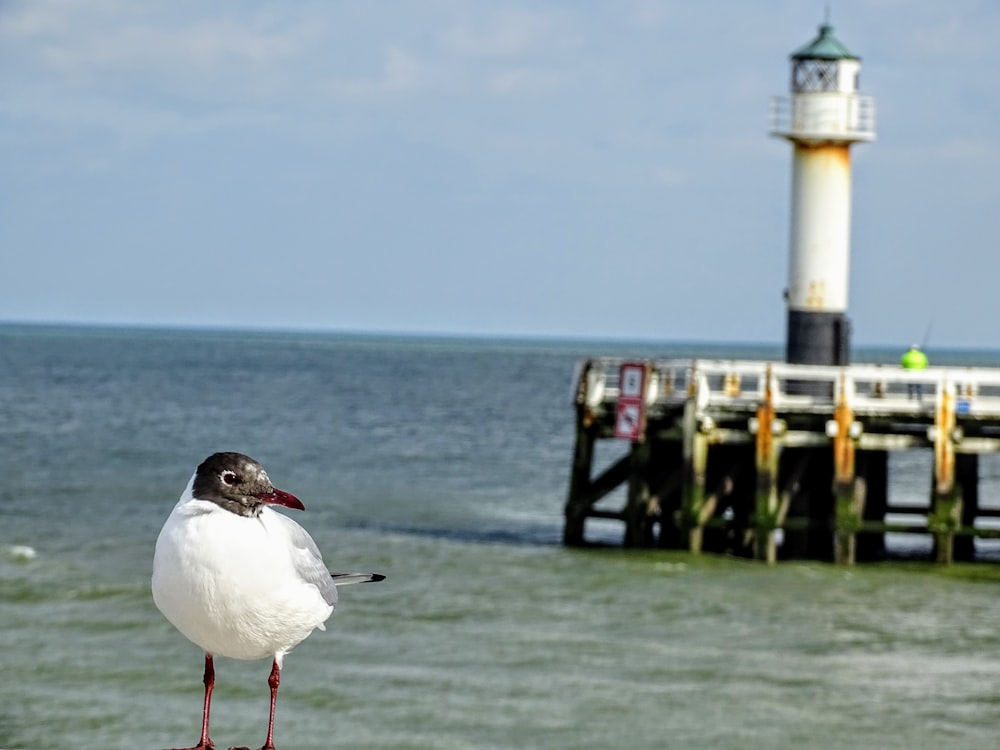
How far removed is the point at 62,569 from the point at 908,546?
11814 millimetres

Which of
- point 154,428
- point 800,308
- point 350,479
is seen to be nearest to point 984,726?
point 800,308

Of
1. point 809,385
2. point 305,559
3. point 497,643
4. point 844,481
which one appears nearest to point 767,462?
point 844,481

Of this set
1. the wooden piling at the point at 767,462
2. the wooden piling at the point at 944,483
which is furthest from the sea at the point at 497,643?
the wooden piling at the point at 767,462

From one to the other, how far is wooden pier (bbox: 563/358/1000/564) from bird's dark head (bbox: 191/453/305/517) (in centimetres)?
1606

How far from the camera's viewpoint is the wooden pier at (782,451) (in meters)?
20.8

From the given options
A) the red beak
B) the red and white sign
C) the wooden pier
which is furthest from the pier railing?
the red beak

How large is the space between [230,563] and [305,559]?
417 millimetres

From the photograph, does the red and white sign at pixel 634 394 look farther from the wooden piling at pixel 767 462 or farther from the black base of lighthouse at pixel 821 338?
the black base of lighthouse at pixel 821 338

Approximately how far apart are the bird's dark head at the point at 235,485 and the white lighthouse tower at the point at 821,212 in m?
18.6

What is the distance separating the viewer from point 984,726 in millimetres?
14461

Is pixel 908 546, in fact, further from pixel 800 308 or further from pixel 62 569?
pixel 62 569

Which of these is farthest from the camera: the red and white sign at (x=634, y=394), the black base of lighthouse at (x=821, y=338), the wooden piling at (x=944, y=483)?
the black base of lighthouse at (x=821, y=338)

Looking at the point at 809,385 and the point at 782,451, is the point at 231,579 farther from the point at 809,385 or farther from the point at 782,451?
the point at 809,385

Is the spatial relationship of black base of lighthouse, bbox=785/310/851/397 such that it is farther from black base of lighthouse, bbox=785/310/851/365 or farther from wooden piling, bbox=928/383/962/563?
wooden piling, bbox=928/383/962/563
